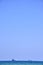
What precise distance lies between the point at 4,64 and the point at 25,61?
688 mm

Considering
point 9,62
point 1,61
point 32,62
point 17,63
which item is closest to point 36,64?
point 32,62

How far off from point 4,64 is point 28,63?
2.51 feet

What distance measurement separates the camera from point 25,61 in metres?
3.19

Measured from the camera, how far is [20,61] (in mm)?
3172

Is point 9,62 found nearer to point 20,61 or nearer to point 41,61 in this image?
point 20,61

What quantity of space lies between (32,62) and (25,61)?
0.74 ft

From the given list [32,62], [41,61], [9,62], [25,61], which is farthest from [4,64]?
[41,61]

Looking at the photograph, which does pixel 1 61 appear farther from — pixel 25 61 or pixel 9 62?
pixel 25 61

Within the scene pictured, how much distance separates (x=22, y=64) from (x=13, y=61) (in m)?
0.35

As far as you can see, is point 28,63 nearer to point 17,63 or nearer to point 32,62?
point 32,62

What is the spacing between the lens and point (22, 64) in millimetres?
3314

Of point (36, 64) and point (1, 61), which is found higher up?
point (1, 61)

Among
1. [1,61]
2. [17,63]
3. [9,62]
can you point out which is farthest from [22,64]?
[1,61]

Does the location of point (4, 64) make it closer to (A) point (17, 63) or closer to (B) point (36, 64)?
→ (A) point (17, 63)
